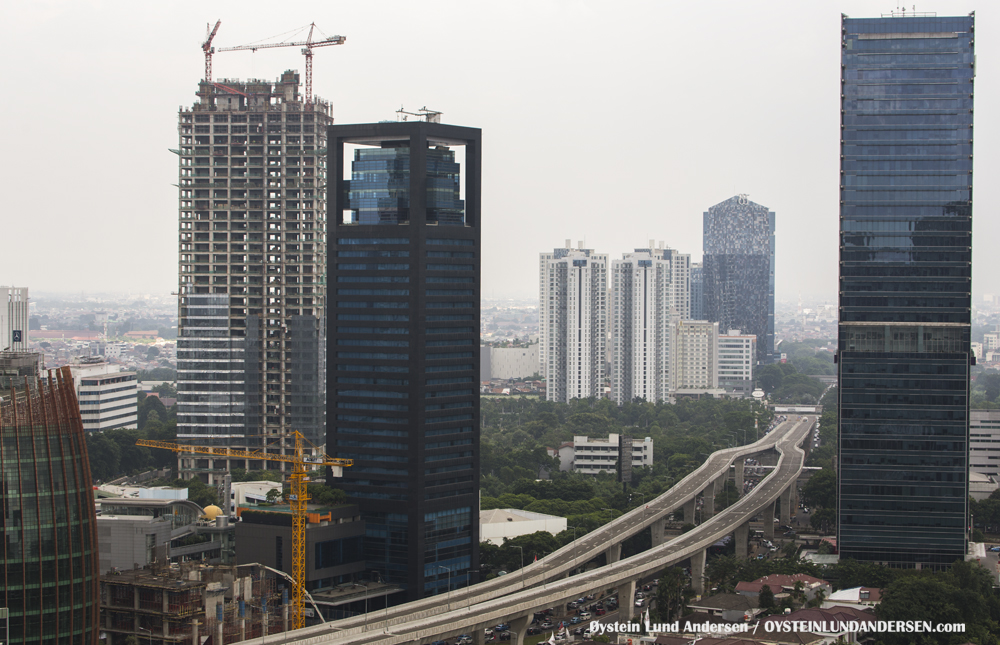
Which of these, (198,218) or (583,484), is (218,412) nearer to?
(198,218)

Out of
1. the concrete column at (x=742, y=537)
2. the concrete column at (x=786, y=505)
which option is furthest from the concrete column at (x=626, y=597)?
the concrete column at (x=786, y=505)

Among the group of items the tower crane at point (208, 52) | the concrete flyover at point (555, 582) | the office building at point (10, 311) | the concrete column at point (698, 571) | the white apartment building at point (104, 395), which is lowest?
the concrete column at point (698, 571)

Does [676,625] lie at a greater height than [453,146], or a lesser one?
lesser

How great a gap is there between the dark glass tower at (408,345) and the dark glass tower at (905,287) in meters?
30.4

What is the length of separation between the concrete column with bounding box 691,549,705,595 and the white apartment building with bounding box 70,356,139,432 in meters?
105

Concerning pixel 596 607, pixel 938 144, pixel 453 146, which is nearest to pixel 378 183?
pixel 453 146

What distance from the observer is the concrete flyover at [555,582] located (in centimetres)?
7656

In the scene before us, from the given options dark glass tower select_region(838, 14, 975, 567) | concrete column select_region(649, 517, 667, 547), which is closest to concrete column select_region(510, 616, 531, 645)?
dark glass tower select_region(838, 14, 975, 567)

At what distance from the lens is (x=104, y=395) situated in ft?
619

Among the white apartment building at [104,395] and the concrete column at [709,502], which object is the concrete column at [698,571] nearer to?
the concrete column at [709,502]

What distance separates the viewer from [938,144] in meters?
105

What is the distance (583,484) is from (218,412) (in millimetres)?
46371

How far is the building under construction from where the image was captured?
78688 mm

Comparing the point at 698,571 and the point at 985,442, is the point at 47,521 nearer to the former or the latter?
the point at 698,571
